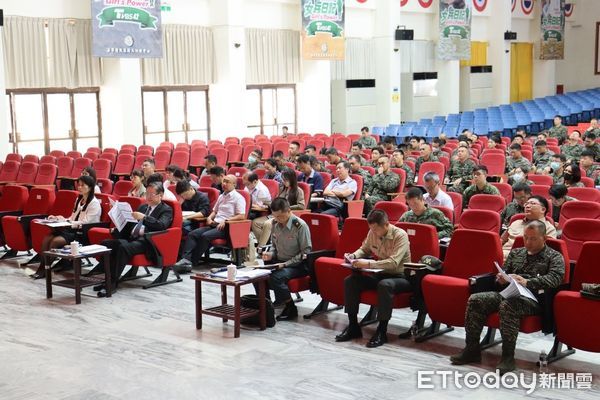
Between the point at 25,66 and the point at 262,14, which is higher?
the point at 262,14

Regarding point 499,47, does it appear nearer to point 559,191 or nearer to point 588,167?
point 588,167

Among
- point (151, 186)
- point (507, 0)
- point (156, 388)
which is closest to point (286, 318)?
point (156, 388)

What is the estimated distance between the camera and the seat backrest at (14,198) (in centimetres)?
1032

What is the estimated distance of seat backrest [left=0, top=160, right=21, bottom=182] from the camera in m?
13.8

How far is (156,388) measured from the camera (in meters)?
5.44

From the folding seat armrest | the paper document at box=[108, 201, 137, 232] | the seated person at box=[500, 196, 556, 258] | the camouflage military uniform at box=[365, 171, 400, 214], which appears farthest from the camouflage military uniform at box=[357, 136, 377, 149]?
the folding seat armrest

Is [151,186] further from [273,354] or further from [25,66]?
[25,66]

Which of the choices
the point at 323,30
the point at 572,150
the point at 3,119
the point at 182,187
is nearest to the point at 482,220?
the point at 182,187

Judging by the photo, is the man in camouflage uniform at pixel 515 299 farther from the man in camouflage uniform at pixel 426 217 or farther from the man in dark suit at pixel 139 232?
the man in dark suit at pixel 139 232

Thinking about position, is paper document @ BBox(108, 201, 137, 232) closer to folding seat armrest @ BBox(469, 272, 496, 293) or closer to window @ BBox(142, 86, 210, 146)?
folding seat armrest @ BBox(469, 272, 496, 293)

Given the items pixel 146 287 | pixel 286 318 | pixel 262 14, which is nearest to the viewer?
pixel 286 318

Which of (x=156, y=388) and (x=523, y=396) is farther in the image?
(x=156, y=388)

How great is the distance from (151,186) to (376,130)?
14219 mm

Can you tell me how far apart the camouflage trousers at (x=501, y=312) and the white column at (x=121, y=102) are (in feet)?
45.0
